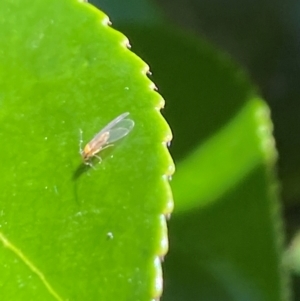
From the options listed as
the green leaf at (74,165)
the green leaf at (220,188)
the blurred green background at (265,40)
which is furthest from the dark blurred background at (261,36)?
the green leaf at (74,165)

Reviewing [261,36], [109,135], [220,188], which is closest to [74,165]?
[109,135]

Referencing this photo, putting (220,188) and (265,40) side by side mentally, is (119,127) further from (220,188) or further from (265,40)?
(265,40)

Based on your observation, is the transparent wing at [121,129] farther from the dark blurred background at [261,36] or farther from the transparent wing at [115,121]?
the dark blurred background at [261,36]

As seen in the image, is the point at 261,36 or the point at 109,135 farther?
the point at 261,36

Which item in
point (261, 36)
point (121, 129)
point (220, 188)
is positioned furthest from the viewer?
point (261, 36)

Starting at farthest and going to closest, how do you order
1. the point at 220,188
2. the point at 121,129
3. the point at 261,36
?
the point at 261,36
the point at 220,188
the point at 121,129

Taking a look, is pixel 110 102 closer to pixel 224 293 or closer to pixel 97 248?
pixel 97 248

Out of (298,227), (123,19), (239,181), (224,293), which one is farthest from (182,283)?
(123,19)
